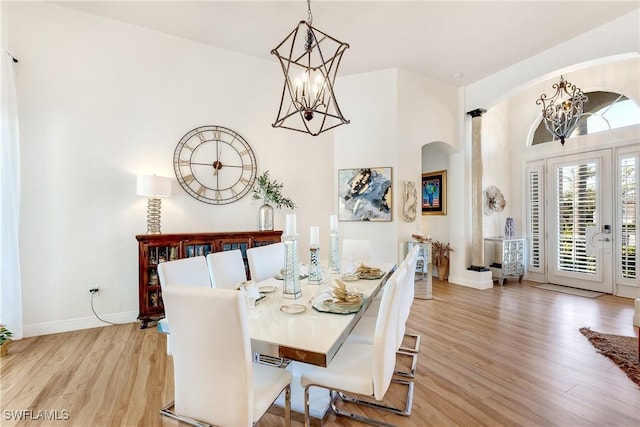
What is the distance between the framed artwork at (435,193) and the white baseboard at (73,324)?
5.38 metres

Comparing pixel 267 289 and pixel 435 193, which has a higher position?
pixel 435 193

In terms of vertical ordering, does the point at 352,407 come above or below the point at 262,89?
below

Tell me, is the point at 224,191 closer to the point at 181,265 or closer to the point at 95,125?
the point at 95,125

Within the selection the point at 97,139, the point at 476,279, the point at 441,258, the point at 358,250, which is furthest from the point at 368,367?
the point at 441,258

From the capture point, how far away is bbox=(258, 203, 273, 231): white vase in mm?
3982

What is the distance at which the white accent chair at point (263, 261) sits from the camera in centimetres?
270

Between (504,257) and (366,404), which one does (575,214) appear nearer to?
(504,257)

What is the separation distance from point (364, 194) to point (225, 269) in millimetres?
2897

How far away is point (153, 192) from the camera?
320cm

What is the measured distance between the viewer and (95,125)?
3324 mm

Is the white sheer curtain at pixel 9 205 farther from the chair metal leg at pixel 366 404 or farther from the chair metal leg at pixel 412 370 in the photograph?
the chair metal leg at pixel 412 370

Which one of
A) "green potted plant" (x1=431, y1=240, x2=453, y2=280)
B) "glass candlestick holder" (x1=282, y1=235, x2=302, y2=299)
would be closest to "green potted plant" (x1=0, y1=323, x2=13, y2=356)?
"glass candlestick holder" (x1=282, y1=235, x2=302, y2=299)

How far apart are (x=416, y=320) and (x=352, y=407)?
73.6 inches

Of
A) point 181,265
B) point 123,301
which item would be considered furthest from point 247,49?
point 123,301
